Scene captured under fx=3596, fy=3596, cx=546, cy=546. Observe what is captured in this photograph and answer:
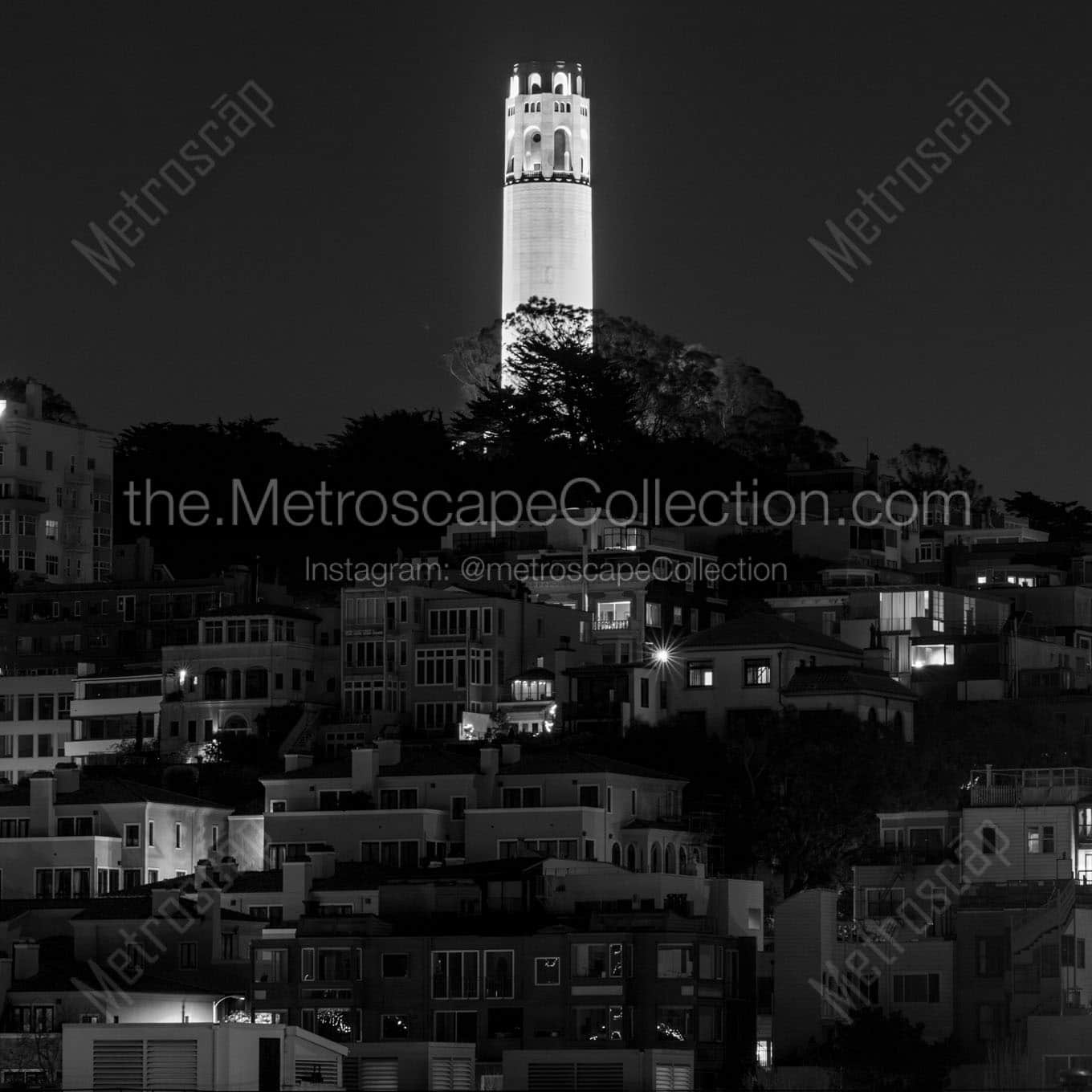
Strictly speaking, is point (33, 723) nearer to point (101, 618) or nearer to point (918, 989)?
point (101, 618)

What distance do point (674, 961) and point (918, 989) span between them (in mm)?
4930

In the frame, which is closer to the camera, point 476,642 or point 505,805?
point 505,805

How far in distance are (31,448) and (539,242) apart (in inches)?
997

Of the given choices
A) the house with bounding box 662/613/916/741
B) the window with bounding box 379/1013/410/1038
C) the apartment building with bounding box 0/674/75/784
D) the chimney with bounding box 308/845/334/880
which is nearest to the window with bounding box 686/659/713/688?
the house with bounding box 662/613/916/741

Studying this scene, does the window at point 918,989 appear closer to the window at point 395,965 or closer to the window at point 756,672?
the window at point 395,965

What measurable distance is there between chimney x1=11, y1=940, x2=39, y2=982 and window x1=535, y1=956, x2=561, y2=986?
1023 cm

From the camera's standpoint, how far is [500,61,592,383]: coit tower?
13700 cm

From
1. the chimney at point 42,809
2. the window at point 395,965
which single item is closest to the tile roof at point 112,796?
the chimney at point 42,809

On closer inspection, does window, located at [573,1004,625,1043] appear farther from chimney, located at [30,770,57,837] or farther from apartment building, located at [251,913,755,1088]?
chimney, located at [30,770,57,837]

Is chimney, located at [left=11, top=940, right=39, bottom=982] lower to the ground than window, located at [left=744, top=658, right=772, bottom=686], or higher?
lower

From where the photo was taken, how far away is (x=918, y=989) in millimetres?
71500

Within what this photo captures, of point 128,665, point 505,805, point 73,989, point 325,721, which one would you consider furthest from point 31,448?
point 73,989

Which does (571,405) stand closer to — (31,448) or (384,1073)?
(31,448)

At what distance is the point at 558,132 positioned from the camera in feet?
458
